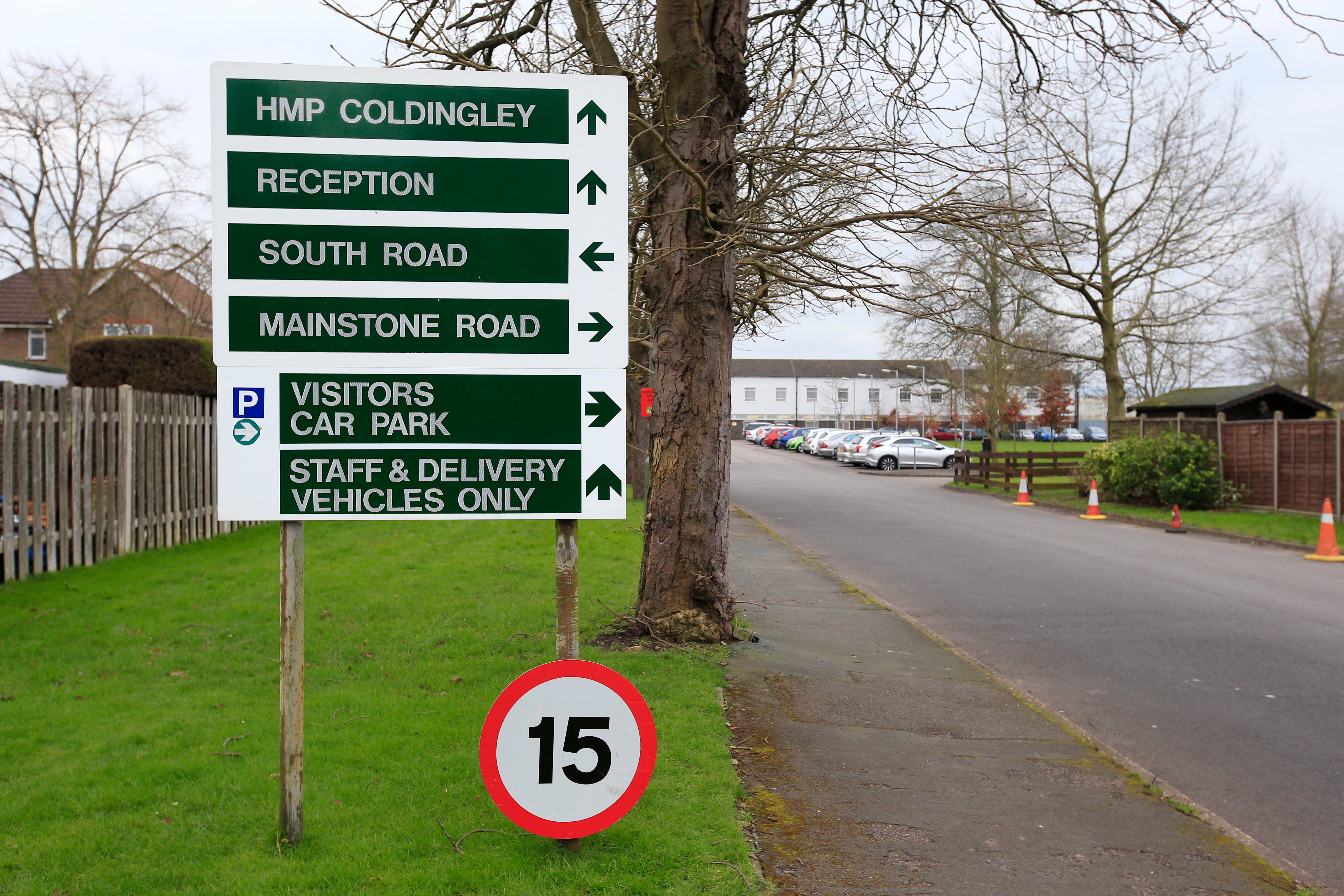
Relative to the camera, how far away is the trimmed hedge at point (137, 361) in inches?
535

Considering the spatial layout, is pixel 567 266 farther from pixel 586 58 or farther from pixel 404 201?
pixel 586 58

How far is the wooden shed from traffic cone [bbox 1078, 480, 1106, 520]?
408 cm

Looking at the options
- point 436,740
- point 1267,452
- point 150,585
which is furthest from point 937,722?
point 1267,452

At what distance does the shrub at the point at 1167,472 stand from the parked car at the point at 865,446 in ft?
67.9

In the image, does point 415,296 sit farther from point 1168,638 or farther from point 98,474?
point 98,474

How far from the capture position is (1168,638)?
333 inches

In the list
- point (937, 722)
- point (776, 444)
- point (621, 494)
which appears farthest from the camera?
point (776, 444)

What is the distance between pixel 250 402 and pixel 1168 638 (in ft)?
25.5

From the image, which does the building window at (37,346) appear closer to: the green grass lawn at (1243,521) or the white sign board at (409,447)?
the green grass lawn at (1243,521)

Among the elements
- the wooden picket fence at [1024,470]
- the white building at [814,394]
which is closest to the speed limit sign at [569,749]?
the wooden picket fence at [1024,470]

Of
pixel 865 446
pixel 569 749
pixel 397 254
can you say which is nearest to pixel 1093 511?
pixel 569 749

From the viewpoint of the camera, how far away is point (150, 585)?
9.32 m

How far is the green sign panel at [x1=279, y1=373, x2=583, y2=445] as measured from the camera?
3668mm

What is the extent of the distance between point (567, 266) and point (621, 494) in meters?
0.91
